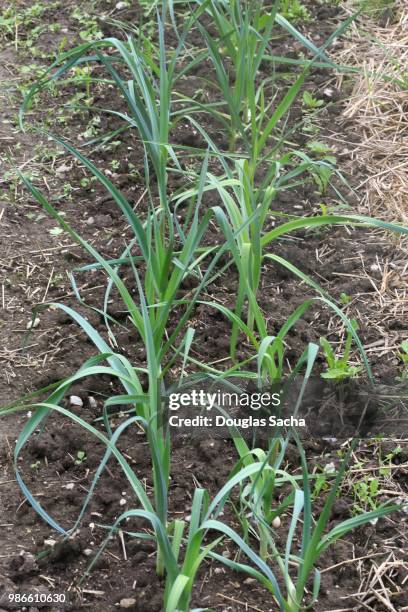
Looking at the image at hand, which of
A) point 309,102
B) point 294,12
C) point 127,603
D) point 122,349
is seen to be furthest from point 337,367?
point 294,12

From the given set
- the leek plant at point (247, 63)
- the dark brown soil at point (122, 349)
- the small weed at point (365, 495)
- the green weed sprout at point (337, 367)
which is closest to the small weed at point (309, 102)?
the dark brown soil at point (122, 349)

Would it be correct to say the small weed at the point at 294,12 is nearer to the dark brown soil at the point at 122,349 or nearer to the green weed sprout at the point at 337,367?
the dark brown soil at the point at 122,349

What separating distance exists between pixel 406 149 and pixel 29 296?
144cm

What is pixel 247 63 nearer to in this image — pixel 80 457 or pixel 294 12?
pixel 294 12

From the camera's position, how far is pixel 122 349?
2.40 metres

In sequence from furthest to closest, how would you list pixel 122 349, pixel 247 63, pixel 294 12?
pixel 294 12
pixel 247 63
pixel 122 349

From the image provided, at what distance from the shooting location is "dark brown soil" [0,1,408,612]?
6.10ft

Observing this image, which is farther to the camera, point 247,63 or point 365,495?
point 247,63

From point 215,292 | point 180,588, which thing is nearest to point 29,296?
point 215,292

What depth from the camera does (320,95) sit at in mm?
3359

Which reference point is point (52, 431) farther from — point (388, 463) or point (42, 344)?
point (388, 463)

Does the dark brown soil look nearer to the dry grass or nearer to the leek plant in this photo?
the dry grass

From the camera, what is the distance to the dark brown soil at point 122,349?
1860mm

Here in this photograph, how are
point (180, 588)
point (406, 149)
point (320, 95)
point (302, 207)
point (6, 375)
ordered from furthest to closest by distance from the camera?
1. point (320, 95)
2. point (406, 149)
3. point (302, 207)
4. point (6, 375)
5. point (180, 588)
